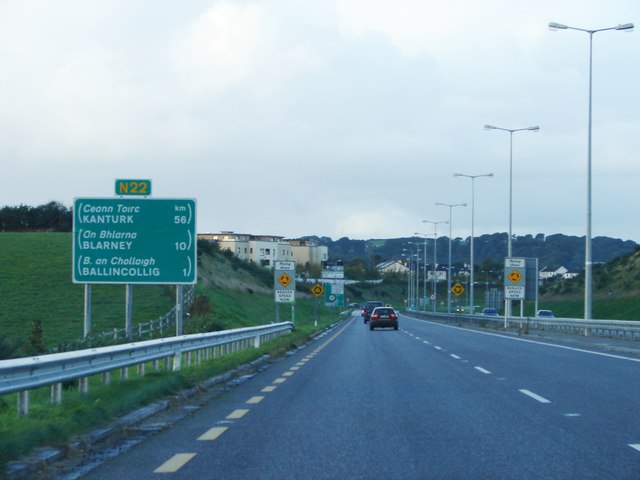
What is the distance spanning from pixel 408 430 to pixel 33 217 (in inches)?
4151

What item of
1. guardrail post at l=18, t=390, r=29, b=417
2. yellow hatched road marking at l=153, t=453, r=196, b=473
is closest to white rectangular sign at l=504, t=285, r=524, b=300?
guardrail post at l=18, t=390, r=29, b=417

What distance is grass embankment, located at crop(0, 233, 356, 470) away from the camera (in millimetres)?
11906

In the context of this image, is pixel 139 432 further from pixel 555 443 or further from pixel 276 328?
pixel 276 328

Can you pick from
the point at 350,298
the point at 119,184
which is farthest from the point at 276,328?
the point at 350,298

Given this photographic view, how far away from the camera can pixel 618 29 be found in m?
42.3

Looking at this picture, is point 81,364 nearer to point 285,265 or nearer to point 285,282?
point 285,282

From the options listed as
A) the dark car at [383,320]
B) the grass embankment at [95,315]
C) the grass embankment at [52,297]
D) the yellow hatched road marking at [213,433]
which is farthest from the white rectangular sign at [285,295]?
the yellow hatched road marking at [213,433]

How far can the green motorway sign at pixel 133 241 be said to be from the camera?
23344 millimetres

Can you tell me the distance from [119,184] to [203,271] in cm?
6970

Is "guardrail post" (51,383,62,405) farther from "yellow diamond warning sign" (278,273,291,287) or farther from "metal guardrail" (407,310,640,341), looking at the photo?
"yellow diamond warning sign" (278,273,291,287)

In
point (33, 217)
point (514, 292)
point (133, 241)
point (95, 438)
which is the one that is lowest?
point (95, 438)

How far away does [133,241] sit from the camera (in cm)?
2356

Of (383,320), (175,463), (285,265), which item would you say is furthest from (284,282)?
(175,463)

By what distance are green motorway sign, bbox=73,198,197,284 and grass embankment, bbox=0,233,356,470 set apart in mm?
2537
